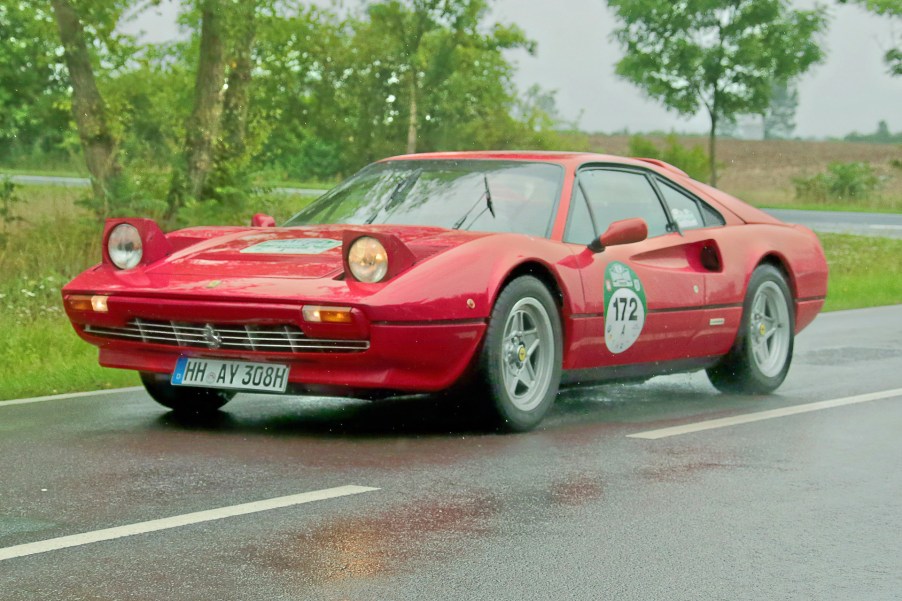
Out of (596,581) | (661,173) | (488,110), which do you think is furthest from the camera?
(488,110)

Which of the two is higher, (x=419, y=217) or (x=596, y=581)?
(x=419, y=217)

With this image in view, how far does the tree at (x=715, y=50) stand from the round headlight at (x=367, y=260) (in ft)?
105

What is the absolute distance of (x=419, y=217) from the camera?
7273 mm

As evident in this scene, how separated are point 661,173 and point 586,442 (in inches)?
93.0

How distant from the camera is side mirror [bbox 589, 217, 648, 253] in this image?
282 inches

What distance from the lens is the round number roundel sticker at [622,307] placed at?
7242mm

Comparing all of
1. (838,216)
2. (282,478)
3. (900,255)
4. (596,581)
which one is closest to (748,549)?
(596,581)

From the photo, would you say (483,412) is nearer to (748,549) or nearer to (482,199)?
(482,199)

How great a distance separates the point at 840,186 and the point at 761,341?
42020mm

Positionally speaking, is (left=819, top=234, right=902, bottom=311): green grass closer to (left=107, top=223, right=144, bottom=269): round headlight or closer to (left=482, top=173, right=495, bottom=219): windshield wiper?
(left=482, top=173, right=495, bottom=219): windshield wiper

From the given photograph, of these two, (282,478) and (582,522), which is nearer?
(582,522)

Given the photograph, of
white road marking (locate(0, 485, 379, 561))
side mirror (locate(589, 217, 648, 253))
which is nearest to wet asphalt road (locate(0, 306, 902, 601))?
white road marking (locate(0, 485, 379, 561))

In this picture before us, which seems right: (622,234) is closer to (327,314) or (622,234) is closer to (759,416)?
(759,416)

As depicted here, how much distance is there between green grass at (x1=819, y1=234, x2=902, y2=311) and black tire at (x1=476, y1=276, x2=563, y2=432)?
928 centimetres
